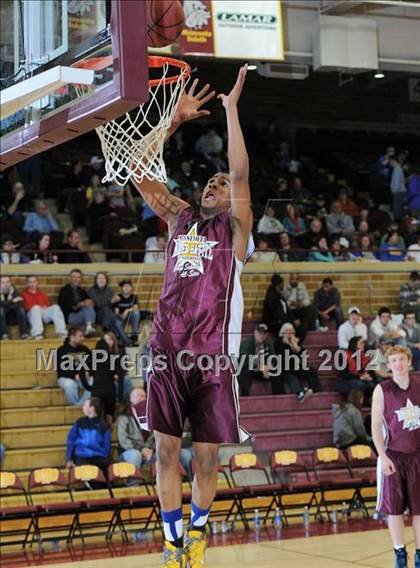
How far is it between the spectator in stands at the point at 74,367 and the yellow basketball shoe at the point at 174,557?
5.78 m

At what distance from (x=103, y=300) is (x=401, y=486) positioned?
207 inches

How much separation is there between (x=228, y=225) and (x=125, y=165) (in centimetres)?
65

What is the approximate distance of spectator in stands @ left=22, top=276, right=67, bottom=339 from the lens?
11953 mm

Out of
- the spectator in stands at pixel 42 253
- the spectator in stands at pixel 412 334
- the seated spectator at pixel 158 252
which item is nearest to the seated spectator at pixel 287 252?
the seated spectator at pixel 158 252

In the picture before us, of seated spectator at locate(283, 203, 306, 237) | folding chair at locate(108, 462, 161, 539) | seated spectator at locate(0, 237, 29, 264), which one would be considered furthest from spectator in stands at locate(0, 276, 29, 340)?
seated spectator at locate(283, 203, 306, 237)

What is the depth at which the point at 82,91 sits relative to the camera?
4777 mm

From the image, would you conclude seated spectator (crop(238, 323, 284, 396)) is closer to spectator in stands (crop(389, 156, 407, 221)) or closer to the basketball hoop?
spectator in stands (crop(389, 156, 407, 221))

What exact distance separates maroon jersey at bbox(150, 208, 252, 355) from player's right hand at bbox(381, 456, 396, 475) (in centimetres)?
209

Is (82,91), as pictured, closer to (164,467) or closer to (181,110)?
(181,110)

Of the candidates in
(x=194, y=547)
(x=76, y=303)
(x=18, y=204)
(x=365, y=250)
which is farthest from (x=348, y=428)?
(x=194, y=547)

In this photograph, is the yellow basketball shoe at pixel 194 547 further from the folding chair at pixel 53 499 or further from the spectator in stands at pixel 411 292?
the folding chair at pixel 53 499

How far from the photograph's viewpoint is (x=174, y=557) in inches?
197

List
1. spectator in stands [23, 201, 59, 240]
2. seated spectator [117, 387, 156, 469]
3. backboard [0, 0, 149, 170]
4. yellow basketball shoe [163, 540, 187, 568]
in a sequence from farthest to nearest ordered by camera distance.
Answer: spectator in stands [23, 201, 59, 240] < seated spectator [117, 387, 156, 469] < yellow basketball shoe [163, 540, 187, 568] < backboard [0, 0, 149, 170]

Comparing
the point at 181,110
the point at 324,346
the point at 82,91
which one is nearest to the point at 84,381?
the point at 324,346
